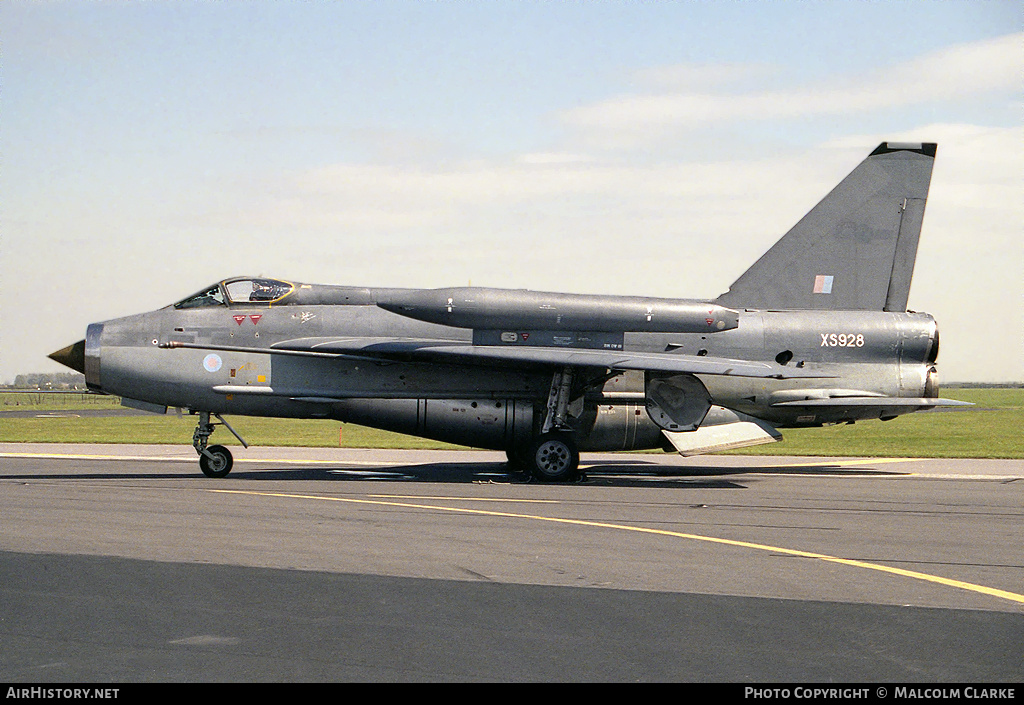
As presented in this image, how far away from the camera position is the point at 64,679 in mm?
5961

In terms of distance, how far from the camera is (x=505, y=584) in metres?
9.09

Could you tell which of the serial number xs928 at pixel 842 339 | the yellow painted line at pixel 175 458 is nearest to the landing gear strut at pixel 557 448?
the yellow painted line at pixel 175 458

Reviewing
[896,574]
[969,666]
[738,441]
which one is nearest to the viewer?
[969,666]

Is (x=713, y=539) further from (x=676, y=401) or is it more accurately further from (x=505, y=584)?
(x=676, y=401)

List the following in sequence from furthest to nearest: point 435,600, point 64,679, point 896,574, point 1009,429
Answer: point 1009,429, point 896,574, point 435,600, point 64,679

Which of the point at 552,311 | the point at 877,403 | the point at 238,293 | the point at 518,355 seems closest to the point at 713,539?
the point at 518,355

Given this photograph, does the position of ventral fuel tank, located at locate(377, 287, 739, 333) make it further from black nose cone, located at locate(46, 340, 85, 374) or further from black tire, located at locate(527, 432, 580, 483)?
black nose cone, located at locate(46, 340, 85, 374)

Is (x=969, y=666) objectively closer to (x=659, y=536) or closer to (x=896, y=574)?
(x=896, y=574)

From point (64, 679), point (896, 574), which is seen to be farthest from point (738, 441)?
point (64, 679)

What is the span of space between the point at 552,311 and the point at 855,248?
7920mm

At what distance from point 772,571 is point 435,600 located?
11.6 ft

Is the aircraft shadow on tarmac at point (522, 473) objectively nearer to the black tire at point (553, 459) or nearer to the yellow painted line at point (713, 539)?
the black tire at point (553, 459)

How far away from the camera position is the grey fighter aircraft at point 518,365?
2011 cm

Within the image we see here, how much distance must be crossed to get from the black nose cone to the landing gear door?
11.3m
